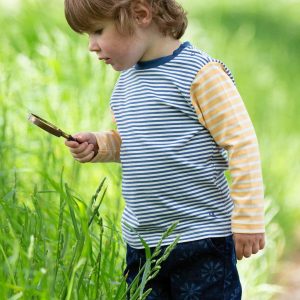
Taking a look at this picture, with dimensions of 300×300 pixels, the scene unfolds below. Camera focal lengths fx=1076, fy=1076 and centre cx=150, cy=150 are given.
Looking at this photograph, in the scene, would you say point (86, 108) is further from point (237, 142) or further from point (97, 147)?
point (237, 142)

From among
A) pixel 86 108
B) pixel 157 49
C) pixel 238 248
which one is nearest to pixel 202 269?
pixel 238 248

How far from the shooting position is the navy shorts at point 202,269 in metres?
3.00

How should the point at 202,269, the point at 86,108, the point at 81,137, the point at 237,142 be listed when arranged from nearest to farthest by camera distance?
the point at 237,142 → the point at 202,269 → the point at 81,137 → the point at 86,108

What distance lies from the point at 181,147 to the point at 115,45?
0.34m

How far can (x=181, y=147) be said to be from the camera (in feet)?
9.76

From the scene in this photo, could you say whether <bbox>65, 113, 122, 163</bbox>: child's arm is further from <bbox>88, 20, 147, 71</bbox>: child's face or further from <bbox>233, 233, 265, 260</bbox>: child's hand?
<bbox>233, 233, 265, 260</bbox>: child's hand

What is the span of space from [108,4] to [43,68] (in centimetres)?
266

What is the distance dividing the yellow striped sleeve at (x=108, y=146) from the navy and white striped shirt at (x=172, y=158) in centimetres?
16

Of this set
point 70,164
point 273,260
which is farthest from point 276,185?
point 70,164

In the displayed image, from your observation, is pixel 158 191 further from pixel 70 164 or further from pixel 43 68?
pixel 43 68

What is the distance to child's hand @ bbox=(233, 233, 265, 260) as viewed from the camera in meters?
2.93

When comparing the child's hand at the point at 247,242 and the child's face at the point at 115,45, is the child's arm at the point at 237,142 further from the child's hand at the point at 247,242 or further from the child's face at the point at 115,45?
the child's face at the point at 115,45

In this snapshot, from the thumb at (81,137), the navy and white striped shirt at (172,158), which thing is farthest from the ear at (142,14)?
the thumb at (81,137)

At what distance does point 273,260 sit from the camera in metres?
4.71
